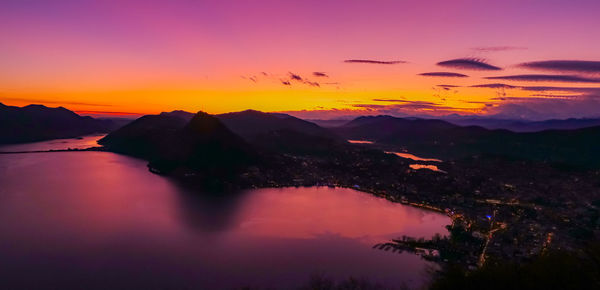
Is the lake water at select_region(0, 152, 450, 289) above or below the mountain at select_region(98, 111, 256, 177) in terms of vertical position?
below

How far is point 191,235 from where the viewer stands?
213ft

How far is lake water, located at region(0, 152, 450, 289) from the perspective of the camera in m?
45.7

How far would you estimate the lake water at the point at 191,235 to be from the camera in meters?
45.7

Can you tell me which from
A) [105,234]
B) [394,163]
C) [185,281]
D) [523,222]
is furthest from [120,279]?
[394,163]

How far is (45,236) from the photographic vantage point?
2365 inches

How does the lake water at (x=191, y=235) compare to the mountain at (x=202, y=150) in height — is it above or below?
below

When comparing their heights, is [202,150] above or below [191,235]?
above

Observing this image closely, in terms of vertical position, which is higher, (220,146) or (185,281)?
(220,146)

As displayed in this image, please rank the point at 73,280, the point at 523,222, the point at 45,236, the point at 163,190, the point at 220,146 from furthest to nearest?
1. the point at 220,146
2. the point at 163,190
3. the point at 523,222
4. the point at 45,236
5. the point at 73,280

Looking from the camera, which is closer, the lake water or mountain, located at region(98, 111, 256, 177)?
the lake water

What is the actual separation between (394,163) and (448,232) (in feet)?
314

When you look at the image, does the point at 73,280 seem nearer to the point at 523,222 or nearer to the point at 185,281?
the point at 185,281

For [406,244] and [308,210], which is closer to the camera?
[406,244]

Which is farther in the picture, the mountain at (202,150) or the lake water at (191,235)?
the mountain at (202,150)
